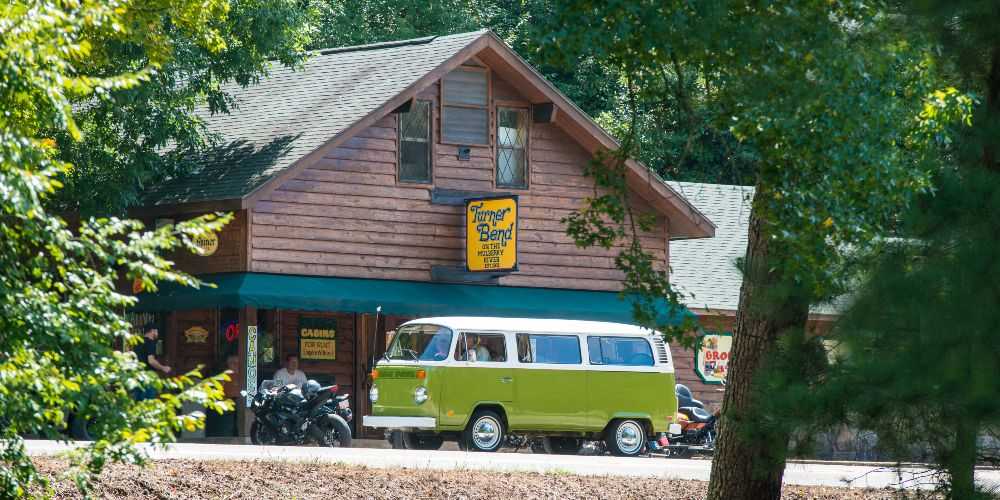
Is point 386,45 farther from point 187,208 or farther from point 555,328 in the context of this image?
point 555,328

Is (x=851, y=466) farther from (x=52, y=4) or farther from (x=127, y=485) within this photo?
(x=52, y=4)

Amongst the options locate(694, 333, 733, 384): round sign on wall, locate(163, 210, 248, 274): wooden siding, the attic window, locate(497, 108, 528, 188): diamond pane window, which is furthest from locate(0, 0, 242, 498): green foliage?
locate(694, 333, 733, 384): round sign on wall

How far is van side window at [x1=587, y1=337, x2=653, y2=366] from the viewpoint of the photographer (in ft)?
82.0

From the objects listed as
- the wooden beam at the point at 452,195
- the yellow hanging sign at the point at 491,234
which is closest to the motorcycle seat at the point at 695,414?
the yellow hanging sign at the point at 491,234

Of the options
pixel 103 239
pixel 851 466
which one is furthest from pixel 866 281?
pixel 851 466

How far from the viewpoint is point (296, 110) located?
30.5 meters

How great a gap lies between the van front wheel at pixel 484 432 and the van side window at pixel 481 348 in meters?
0.82

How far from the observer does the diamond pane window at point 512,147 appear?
30.4 metres

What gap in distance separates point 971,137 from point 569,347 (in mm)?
14372

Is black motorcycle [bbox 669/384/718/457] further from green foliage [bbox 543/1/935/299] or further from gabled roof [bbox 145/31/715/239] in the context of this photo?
green foliage [bbox 543/1/935/299]

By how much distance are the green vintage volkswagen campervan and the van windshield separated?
0.05ft

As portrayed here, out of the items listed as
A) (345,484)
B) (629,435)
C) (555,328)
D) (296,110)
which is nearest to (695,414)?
(629,435)

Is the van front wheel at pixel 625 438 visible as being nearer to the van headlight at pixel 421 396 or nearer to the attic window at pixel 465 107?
the van headlight at pixel 421 396

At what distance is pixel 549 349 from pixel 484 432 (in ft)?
5.39
